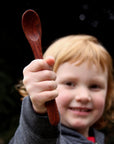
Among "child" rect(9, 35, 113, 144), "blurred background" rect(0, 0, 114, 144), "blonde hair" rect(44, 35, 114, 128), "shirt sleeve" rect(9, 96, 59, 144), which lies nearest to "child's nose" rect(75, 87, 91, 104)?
"child" rect(9, 35, 113, 144)

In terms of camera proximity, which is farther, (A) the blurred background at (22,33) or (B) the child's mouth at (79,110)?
(A) the blurred background at (22,33)

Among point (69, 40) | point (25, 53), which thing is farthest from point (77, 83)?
point (25, 53)

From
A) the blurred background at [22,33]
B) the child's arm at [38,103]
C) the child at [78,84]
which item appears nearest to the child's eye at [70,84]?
the child at [78,84]

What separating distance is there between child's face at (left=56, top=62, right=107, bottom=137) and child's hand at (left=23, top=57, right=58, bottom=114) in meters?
0.47

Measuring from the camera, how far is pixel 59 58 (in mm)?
1284

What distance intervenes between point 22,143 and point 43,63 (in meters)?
0.33

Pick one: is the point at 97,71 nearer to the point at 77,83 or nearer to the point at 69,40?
the point at 77,83

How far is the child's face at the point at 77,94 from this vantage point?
4.00 ft

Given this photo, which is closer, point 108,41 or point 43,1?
point 43,1

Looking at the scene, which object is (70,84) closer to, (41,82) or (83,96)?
(83,96)

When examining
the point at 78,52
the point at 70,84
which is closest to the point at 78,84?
the point at 70,84

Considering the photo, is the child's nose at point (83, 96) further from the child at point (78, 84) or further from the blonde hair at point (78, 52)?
the blonde hair at point (78, 52)

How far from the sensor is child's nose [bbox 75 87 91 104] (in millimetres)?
1200

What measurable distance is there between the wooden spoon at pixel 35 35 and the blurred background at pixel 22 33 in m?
1.25
